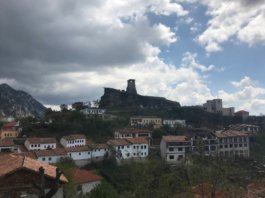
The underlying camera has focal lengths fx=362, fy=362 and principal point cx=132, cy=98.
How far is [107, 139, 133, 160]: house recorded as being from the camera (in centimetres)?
7312

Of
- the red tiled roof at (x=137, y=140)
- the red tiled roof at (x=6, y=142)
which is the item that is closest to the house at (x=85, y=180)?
the red tiled roof at (x=137, y=140)

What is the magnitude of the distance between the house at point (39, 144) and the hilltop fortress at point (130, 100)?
57.5 m

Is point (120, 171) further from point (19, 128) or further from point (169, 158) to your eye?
point (19, 128)

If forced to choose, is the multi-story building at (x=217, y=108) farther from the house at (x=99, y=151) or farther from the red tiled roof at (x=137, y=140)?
the house at (x=99, y=151)

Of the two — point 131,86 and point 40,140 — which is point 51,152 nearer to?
point 40,140

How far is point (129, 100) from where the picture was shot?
131m

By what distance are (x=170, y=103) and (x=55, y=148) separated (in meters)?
72.4

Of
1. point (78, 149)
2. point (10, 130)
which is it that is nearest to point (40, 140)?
point (78, 149)

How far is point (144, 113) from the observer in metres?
118

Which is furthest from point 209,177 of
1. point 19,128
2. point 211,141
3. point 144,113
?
point 144,113

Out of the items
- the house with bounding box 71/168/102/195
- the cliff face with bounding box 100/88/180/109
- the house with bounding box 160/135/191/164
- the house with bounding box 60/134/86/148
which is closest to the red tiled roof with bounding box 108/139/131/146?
the house with bounding box 60/134/86/148

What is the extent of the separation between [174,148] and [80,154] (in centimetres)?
1997

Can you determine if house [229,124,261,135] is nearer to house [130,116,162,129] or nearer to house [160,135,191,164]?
house [130,116,162,129]

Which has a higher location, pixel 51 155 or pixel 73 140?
pixel 73 140
